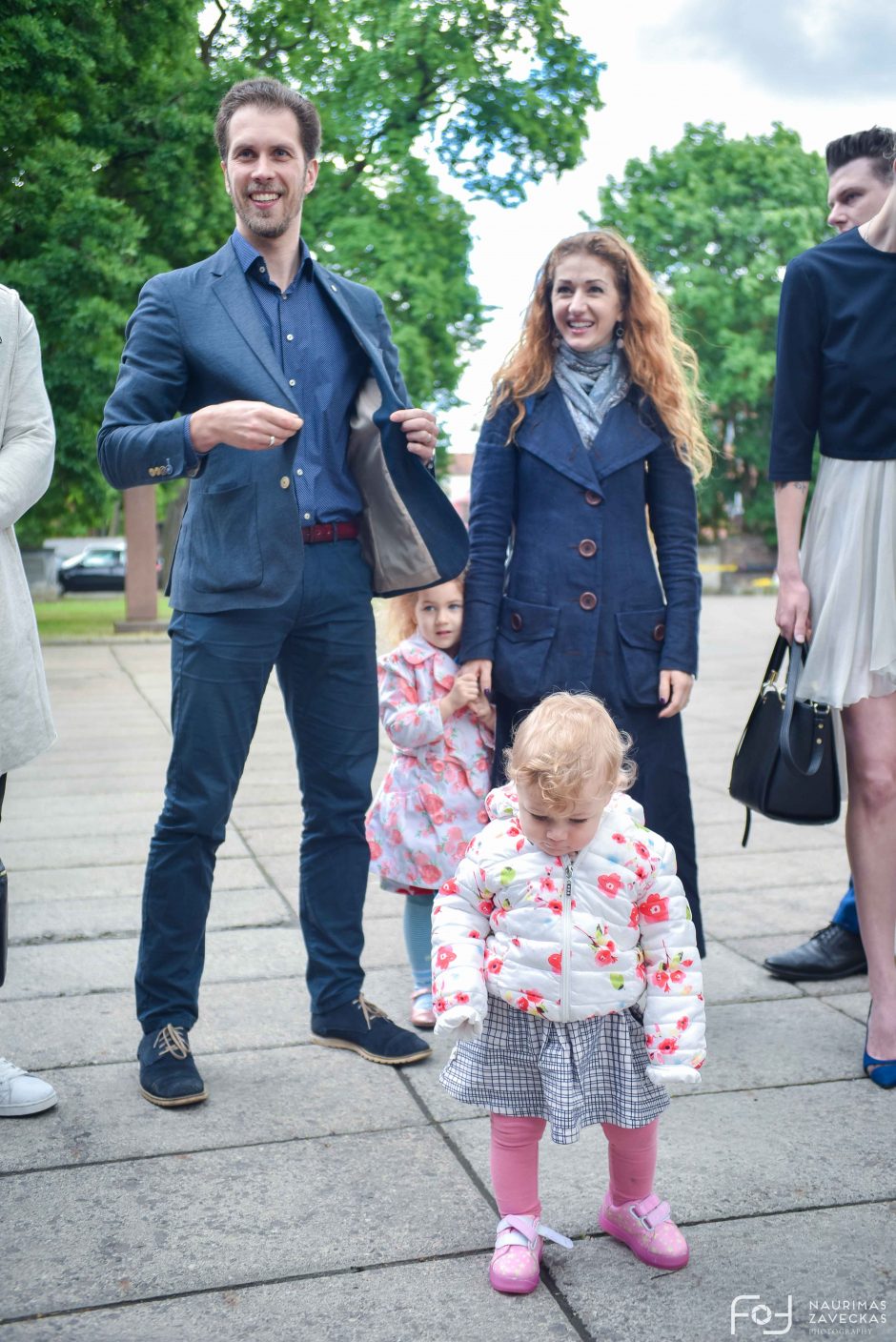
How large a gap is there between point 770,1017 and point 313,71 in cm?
1919

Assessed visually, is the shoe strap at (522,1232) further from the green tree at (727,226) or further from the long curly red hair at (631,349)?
the green tree at (727,226)

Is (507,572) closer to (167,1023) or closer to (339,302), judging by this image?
(339,302)

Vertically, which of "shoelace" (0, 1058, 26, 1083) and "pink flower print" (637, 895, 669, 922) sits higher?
"pink flower print" (637, 895, 669, 922)

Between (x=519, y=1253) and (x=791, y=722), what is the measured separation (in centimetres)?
165

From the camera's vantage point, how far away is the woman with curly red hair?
3758mm

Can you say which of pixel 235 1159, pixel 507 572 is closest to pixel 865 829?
pixel 507 572

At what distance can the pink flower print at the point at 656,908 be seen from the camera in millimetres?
2631

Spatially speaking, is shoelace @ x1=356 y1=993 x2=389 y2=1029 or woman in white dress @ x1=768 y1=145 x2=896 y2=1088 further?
shoelace @ x1=356 y1=993 x2=389 y2=1029

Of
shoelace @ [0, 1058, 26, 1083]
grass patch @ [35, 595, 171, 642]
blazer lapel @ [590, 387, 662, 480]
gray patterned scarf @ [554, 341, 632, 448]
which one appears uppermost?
gray patterned scarf @ [554, 341, 632, 448]

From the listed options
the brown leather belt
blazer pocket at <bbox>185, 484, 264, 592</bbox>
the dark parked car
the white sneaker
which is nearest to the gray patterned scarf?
the brown leather belt

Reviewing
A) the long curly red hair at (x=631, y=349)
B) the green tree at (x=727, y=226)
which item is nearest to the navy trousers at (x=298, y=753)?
the long curly red hair at (x=631, y=349)

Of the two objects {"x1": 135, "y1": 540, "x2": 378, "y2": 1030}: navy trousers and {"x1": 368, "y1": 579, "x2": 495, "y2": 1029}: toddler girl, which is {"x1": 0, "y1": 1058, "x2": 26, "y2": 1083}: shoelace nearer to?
{"x1": 135, "y1": 540, "x2": 378, "y2": 1030}: navy trousers

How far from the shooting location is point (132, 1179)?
9.85 feet

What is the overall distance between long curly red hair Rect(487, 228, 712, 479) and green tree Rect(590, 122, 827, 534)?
111 ft
